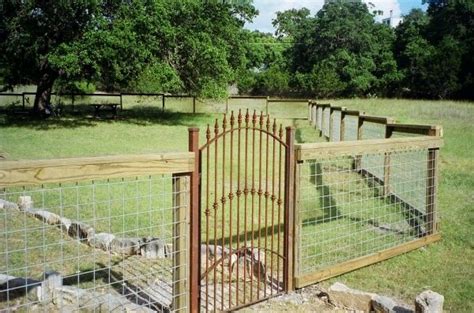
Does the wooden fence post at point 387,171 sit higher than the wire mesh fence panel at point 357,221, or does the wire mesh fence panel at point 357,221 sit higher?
the wooden fence post at point 387,171

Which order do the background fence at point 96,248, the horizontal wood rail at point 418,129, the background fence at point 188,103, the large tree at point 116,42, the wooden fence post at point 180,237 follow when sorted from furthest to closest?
the background fence at point 188,103 < the large tree at point 116,42 < the horizontal wood rail at point 418,129 < the wooden fence post at point 180,237 < the background fence at point 96,248

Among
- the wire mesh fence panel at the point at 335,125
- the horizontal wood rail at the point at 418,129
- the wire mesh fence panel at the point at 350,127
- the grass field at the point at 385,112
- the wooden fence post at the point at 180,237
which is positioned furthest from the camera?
the wire mesh fence panel at the point at 335,125

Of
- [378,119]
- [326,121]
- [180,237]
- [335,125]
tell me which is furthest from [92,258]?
[326,121]

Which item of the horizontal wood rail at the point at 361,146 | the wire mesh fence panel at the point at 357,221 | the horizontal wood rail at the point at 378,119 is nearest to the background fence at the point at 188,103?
the horizontal wood rail at the point at 378,119

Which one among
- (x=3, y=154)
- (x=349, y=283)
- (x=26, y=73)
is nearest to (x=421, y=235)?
(x=349, y=283)

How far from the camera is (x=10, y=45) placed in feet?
63.7

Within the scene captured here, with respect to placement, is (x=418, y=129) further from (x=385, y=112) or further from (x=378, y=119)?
(x=385, y=112)

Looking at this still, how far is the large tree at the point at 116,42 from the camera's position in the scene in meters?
18.3

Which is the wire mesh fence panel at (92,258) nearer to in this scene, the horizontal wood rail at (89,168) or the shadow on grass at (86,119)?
the horizontal wood rail at (89,168)

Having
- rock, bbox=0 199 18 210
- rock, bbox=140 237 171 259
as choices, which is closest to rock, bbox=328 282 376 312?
rock, bbox=140 237 171 259

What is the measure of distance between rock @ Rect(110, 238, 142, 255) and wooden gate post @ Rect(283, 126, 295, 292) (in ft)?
5.33

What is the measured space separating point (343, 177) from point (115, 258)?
550 cm

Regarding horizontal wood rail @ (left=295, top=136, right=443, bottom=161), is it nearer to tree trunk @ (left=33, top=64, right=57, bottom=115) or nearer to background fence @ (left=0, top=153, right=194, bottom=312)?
background fence @ (left=0, top=153, right=194, bottom=312)

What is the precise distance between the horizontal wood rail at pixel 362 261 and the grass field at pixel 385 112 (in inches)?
2.7
